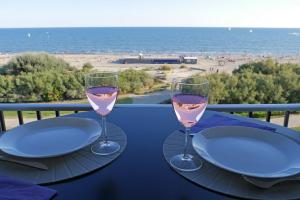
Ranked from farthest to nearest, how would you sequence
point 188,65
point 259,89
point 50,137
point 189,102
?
point 188,65 → point 259,89 → point 50,137 → point 189,102

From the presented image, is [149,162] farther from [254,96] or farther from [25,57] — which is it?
[25,57]

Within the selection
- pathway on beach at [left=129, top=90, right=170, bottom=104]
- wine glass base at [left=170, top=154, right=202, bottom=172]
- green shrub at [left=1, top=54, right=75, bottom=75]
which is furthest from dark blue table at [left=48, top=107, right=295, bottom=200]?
green shrub at [left=1, top=54, right=75, bottom=75]

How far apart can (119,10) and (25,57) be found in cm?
1920

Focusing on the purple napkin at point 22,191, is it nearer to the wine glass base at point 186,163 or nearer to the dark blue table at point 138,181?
the dark blue table at point 138,181

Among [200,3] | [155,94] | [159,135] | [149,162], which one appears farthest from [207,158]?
[200,3]

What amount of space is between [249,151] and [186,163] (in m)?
0.17

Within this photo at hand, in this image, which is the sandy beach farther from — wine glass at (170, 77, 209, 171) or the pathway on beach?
wine glass at (170, 77, 209, 171)

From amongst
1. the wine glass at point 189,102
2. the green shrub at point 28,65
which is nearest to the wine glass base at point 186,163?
the wine glass at point 189,102

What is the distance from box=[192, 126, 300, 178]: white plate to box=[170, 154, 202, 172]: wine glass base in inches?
1.1

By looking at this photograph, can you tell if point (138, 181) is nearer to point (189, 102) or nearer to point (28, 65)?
point (189, 102)

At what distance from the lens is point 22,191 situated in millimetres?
503

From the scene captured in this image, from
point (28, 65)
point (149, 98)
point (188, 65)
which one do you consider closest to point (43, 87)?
point (149, 98)

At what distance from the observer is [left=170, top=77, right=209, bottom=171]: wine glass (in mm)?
619

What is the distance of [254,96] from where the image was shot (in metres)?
4.91
